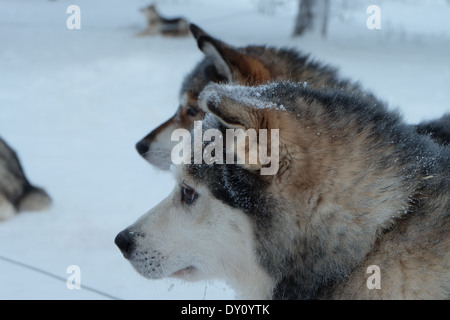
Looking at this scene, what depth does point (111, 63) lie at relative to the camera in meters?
9.22

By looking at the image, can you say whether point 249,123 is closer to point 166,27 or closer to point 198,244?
point 198,244

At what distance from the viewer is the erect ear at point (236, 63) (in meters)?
2.89

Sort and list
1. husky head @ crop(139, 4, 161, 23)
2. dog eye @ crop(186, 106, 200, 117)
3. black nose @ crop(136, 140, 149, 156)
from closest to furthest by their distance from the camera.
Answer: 1. dog eye @ crop(186, 106, 200, 117)
2. black nose @ crop(136, 140, 149, 156)
3. husky head @ crop(139, 4, 161, 23)

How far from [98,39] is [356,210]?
32.8 feet

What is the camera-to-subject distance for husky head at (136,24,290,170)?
2.92m

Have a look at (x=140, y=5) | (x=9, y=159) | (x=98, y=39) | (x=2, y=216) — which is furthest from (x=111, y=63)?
(x=140, y=5)

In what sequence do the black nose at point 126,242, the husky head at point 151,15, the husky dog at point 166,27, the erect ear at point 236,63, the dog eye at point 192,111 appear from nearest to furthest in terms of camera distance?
the black nose at point 126,242 → the erect ear at point 236,63 → the dog eye at point 192,111 → the husky dog at point 166,27 → the husky head at point 151,15

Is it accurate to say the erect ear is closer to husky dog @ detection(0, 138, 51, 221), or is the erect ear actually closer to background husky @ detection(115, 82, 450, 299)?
background husky @ detection(115, 82, 450, 299)

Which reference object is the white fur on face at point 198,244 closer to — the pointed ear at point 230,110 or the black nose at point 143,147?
the pointed ear at point 230,110

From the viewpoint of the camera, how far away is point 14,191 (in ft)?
14.1

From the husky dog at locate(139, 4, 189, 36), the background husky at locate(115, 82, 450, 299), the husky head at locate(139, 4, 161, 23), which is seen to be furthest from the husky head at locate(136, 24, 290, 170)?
the husky head at locate(139, 4, 161, 23)

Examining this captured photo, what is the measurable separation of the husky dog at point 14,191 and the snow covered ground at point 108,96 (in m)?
0.11

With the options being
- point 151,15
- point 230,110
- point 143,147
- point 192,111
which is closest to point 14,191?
point 143,147

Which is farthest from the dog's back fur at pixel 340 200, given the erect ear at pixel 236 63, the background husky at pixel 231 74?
the erect ear at pixel 236 63
